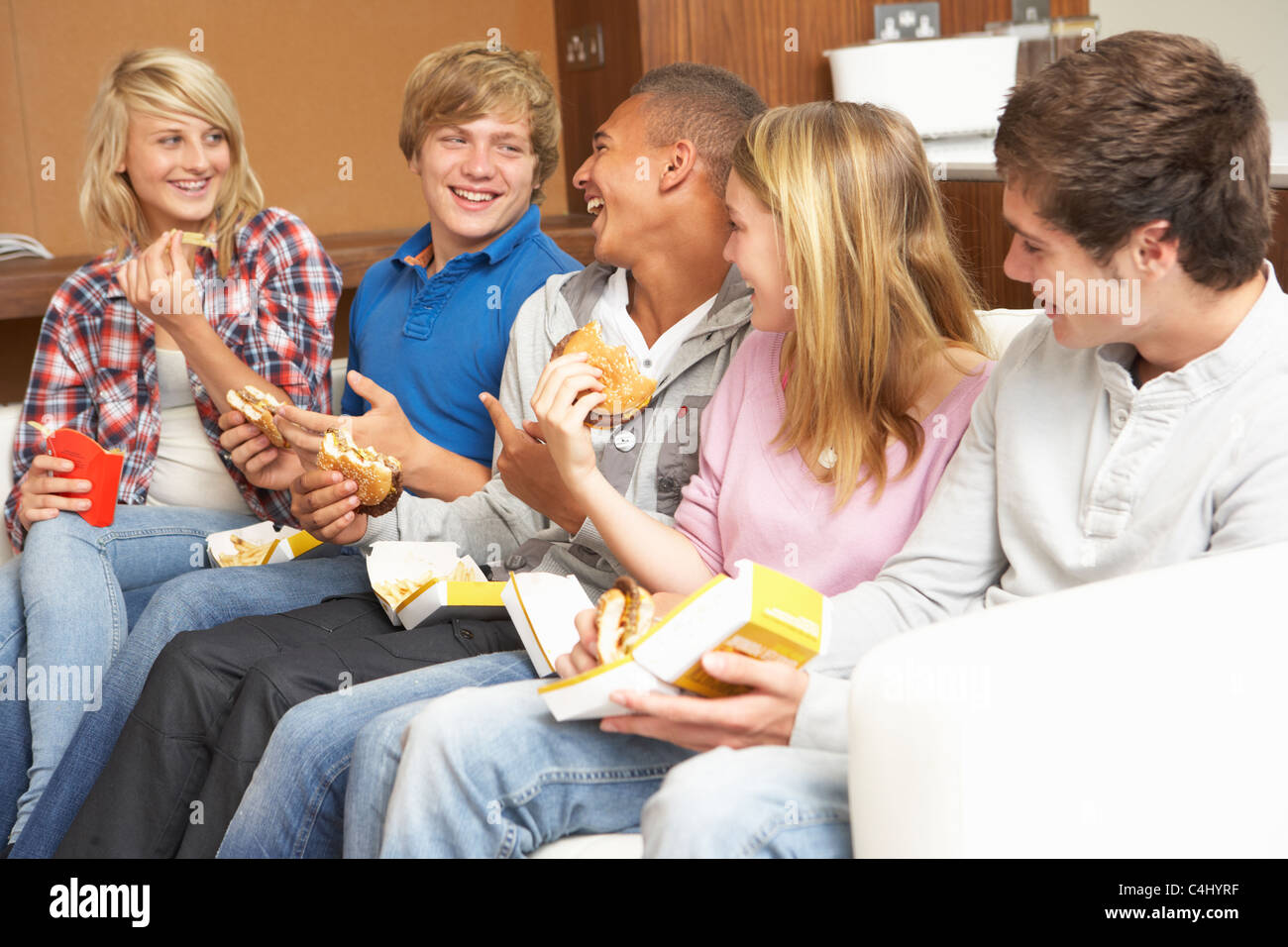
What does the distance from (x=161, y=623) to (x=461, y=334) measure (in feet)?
1.94

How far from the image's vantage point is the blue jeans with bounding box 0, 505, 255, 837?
167 cm

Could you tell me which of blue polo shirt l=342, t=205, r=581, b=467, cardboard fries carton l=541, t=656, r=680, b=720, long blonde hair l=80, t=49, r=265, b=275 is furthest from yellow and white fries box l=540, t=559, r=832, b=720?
long blonde hair l=80, t=49, r=265, b=275

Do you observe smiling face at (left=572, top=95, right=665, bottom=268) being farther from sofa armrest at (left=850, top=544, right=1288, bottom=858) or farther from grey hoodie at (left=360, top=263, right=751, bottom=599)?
sofa armrest at (left=850, top=544, right=1288, bottom=858)

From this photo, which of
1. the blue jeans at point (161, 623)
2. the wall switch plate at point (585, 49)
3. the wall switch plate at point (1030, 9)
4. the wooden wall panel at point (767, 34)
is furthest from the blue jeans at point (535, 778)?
the wall switch plate at point (1030, 9)

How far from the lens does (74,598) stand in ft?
5.77

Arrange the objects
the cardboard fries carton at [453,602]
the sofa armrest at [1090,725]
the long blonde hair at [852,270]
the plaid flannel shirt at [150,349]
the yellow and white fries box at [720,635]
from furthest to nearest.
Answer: the plaid flannel shirt at [150,349], the cardboard fries carton at [453,602], the long blonde hair at [852,270], the yellow and white fries box at [720,635], the sofa armrest at [1090,725]

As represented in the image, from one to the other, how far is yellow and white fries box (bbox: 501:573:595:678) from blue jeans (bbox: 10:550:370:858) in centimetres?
55

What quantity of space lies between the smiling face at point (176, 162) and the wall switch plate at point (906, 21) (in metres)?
1.46

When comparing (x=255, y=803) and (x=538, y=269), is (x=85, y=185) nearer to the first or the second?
(x=538, y=269)

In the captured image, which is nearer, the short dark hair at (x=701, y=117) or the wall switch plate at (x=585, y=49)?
the short dark hair at (x=701, y=117)

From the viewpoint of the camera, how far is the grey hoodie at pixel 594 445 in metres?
1.58

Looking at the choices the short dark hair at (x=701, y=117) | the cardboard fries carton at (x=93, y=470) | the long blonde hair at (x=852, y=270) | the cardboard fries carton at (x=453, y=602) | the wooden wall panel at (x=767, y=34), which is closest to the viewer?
the long blonde hair at (x=852, y=270)

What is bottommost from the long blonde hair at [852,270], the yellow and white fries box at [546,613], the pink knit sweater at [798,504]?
the yellow and white fries box at [546,613]

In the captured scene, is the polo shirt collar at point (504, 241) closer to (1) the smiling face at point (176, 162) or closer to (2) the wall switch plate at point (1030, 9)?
(1) the smiling face at point (176, 162)
